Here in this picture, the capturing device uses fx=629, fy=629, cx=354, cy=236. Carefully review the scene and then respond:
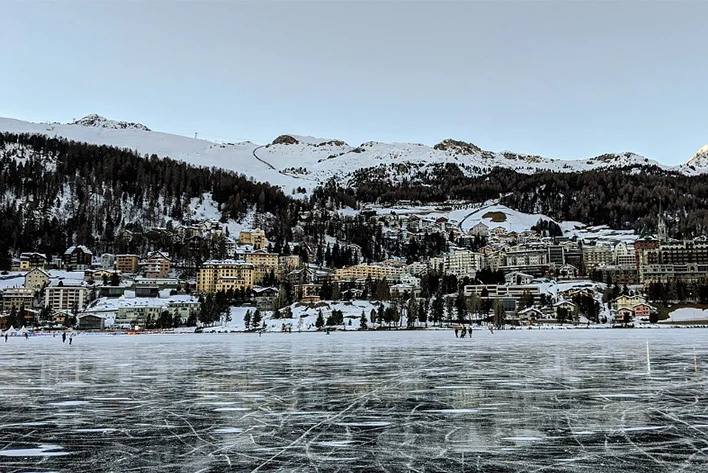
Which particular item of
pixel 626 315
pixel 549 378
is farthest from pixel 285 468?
pixel 626 315

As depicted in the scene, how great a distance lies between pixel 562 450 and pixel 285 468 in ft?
10.6

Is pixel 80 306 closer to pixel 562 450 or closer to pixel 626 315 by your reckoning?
pixel 626 315

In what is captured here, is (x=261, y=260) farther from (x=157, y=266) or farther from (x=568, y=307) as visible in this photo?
(x=568, y=307)

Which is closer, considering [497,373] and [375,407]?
[375,407]

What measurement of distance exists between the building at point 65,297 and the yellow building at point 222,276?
24.7 m

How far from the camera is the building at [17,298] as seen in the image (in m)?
111

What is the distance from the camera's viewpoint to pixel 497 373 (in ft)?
54.4

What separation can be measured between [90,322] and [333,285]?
4363 centimetres

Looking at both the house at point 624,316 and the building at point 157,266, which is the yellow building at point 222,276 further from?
the house at point 624,316

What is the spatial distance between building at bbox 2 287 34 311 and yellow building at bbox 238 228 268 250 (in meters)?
70.5

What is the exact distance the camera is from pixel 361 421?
31.2 feet

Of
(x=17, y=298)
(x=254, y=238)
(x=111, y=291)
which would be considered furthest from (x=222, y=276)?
(x=254, y=238)

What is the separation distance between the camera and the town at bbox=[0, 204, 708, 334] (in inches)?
3767

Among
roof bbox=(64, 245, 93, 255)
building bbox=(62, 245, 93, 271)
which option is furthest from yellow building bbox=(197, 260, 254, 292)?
roof bbox=(64, 245, 93, 255)
